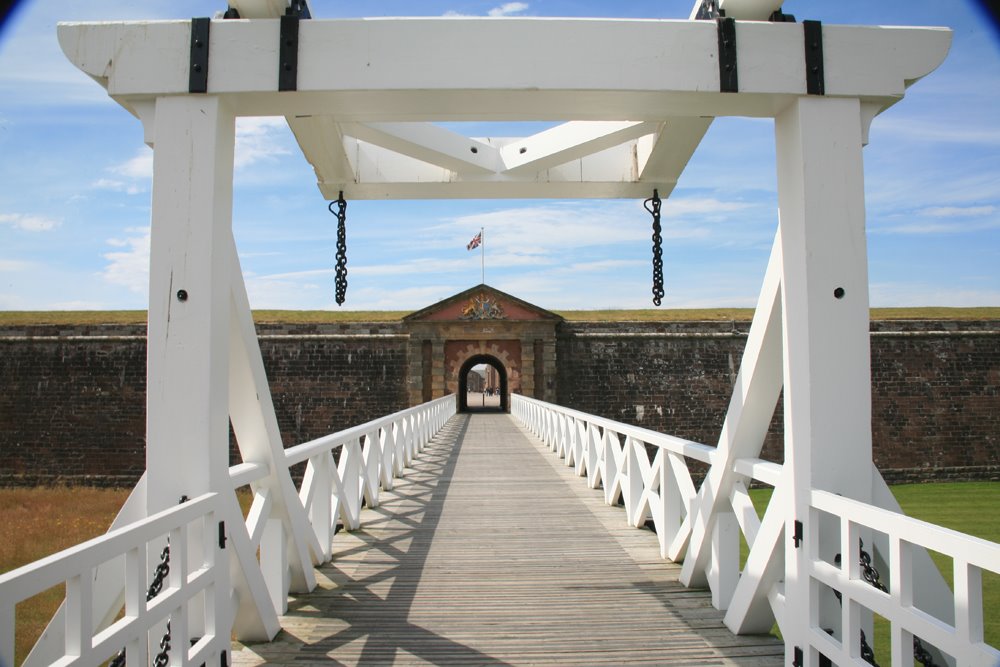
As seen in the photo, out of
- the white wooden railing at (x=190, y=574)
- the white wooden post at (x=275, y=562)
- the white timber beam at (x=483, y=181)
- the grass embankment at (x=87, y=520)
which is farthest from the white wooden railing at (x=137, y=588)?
the grass embankment at (x=87, y=520)

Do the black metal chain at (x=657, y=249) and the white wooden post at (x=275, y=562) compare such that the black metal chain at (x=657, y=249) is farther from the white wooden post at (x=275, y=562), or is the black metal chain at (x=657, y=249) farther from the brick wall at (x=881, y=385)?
the brick wall at (x=881, y=385)

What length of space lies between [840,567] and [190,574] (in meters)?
2.09

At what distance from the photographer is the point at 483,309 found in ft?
67.3

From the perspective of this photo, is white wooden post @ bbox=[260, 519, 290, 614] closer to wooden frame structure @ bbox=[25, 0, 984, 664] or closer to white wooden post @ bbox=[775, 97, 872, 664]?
wooden frame structure @ bbox=[25, 0, 984, 664]

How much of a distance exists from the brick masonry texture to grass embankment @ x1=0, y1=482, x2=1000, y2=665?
104 centimetres

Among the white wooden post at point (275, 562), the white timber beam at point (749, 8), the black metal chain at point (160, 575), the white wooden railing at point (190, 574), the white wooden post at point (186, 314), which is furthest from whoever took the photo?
the white wooden post at point (275, 562)

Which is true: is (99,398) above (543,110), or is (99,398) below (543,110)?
below

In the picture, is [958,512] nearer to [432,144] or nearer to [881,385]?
[881,385]

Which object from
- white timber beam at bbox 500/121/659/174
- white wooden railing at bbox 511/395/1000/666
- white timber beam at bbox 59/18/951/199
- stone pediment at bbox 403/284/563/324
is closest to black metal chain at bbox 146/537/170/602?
white timber beam at bbox 59/18/951/199

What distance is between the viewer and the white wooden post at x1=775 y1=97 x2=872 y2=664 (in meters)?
2.38

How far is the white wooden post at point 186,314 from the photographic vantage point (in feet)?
7.79

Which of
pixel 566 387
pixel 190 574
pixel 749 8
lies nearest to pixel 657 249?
pixel 749 8

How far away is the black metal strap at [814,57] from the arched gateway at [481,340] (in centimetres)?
1729

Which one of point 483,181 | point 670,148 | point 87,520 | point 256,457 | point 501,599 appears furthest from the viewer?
point 87,520
